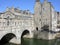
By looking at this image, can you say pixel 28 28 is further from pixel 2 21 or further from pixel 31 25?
pixel 2 21

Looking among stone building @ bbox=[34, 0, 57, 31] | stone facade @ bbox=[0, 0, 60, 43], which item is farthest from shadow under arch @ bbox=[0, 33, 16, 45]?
stone building @ bbox=[34, 0, 57, 31]

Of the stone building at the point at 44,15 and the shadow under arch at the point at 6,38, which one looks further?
the stone building at the point at 44,15

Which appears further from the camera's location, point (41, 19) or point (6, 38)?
point (41, 19)

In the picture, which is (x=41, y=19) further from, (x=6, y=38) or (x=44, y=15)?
(x=6, y=38)

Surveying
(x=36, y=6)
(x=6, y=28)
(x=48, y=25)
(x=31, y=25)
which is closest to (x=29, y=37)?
(x=31, y=25)

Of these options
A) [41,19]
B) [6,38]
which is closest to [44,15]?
[41,19]

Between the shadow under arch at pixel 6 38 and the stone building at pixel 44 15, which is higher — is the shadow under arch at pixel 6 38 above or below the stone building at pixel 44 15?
below

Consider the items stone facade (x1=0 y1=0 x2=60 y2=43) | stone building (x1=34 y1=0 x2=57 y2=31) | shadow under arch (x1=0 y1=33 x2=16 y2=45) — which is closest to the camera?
shadow under arch (x1=0 y1=33 x2=16 y2=45)

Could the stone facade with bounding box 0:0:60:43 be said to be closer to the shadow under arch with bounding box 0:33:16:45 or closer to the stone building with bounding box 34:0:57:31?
the stone building with bounding box 34:0:57:31

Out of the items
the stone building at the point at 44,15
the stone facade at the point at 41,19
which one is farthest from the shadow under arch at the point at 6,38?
the stone building at the point at 44,15

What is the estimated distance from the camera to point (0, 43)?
22.4m

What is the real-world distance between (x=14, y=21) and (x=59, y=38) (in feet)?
38.8

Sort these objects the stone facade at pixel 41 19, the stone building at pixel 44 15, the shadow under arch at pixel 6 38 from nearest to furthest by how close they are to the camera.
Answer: the shadow under arch at pixel 6 38 → the stone facade at pixel 41 19 → the stone building at pixel 44 15

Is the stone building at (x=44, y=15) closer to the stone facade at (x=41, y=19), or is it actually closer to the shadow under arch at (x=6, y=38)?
the stone facade at (x=41, y=19)
